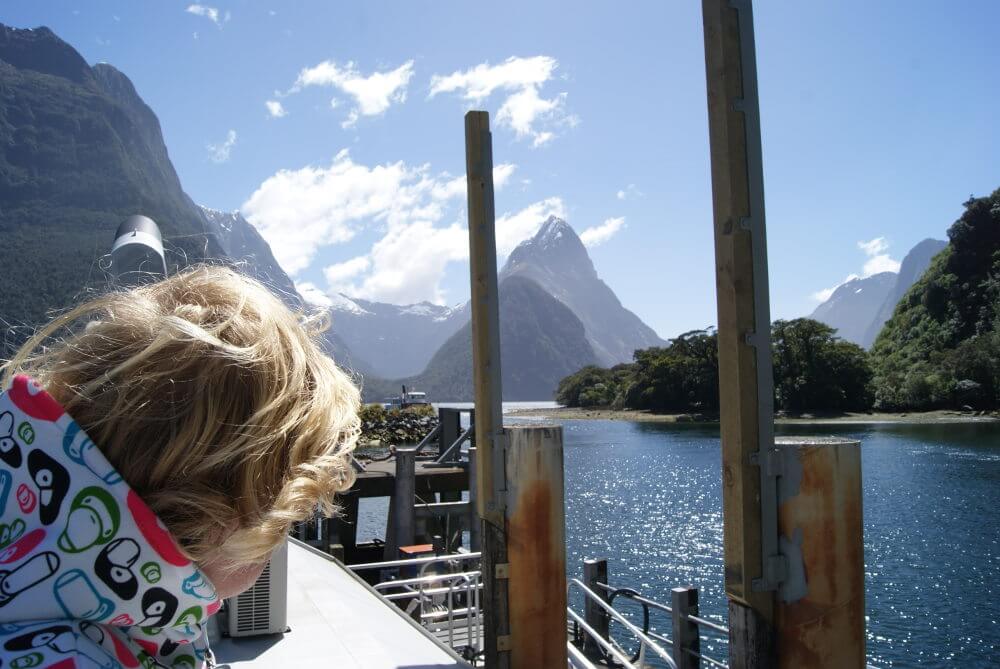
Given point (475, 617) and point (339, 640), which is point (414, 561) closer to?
point (475, 617)

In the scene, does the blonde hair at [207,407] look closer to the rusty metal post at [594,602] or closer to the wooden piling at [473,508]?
the rusty metal post at [594,602]

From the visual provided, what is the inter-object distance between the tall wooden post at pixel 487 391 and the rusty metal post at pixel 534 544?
61 mm

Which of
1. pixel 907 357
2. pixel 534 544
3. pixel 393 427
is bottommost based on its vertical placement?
pixel 393 427

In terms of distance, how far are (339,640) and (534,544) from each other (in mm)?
1784

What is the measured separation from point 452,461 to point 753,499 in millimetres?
15214

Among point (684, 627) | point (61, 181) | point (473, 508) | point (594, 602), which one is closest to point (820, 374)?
point (473, 508)

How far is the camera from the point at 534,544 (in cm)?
494

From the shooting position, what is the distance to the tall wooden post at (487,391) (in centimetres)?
492

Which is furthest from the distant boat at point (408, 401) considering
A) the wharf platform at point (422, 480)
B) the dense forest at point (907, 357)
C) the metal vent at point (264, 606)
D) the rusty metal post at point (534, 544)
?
the rusty metal post at point (534, 544)

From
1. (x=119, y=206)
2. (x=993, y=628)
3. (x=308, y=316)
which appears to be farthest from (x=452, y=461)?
(x=119, y=206)

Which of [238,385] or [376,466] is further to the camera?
[376,466]

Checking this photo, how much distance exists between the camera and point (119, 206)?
140 meters

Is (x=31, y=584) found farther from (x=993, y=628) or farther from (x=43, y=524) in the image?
(x=993, y=628)

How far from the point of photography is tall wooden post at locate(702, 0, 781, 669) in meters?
2.86
